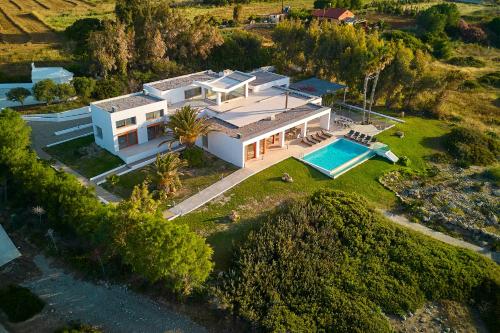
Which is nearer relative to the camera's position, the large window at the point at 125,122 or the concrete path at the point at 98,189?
the concrete path at the point at 98,189

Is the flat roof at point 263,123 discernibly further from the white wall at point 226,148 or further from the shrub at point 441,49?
the shrub at point 441,49

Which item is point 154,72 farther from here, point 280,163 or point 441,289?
point 441,289

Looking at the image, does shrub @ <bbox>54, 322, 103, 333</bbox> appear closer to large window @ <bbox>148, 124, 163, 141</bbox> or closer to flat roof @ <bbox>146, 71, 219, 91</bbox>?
large window @ <bbox>148, 124, 163, 141</bbox>

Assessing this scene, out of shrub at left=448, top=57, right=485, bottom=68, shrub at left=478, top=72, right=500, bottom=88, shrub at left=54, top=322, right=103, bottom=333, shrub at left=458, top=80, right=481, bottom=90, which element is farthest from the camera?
shrub at left=448, top=57, right=485, bottom=68

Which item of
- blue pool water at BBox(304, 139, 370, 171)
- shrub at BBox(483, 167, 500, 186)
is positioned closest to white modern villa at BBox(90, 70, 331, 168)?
blue pool water at BBox(304, 139, 370, 171)

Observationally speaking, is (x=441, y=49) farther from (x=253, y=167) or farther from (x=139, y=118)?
(x=139, y=118)

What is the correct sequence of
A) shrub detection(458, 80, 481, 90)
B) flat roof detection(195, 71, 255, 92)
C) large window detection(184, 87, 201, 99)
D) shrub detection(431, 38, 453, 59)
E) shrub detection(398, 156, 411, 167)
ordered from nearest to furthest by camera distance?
shrub detection(398, 156, 411, 167)
flat roof detection(195, 71, 255, 92)
large window detection(184, 87, 201, 99)
shrub detection(458, 80, 481, 90)
shrub detection(431, 38, 453, 59)

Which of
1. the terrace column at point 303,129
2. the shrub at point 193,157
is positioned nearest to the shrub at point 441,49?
the terrace column at point 303,129

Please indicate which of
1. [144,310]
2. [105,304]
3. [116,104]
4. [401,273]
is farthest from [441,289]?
[116,104]
